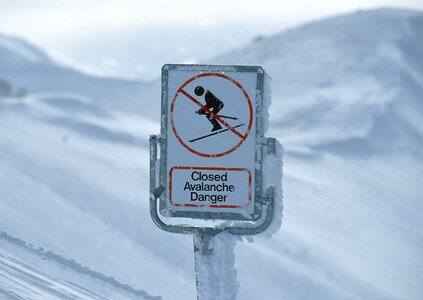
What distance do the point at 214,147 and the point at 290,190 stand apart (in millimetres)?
5472

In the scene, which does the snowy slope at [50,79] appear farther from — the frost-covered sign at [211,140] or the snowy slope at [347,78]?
the frost-covered sign at [211,140]

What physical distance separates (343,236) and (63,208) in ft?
9.95

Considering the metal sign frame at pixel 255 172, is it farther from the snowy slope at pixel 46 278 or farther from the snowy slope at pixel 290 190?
the snowy slope at pixel 290 190

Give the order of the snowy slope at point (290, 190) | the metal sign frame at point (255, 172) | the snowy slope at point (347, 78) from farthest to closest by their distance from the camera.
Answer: the snowy slope at point (347, 78) < the snowy slope at point (290, 190) < the metal sign frame at point (255, 172)

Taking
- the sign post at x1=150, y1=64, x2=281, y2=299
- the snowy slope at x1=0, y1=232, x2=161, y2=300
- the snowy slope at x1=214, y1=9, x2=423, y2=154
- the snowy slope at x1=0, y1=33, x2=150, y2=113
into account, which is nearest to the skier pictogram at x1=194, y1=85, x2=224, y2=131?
the sign post at x1=150, y1=64, x2=281, y2=299

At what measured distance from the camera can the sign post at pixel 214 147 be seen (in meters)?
2.51

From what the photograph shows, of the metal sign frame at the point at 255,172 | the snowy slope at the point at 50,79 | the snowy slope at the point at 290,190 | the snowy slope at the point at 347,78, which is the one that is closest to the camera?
the metal sign frame at the point at 255,172

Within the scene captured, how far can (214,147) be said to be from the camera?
253 centimetres

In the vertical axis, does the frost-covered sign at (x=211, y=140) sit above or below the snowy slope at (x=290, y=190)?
below

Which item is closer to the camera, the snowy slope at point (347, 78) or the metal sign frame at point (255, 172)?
the metal sign frame at point (255, 172)

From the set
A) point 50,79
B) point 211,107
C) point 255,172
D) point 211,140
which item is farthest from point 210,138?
point 50,79

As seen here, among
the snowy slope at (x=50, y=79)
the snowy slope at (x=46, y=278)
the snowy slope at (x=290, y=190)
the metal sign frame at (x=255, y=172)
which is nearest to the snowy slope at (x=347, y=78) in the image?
the snowy slope at (x=290, y=190)

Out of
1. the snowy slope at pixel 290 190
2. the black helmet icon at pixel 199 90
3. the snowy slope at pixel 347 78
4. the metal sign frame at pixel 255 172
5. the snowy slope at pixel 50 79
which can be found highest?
the snowy slope at pixel 50 79

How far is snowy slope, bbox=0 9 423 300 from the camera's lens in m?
4.71
